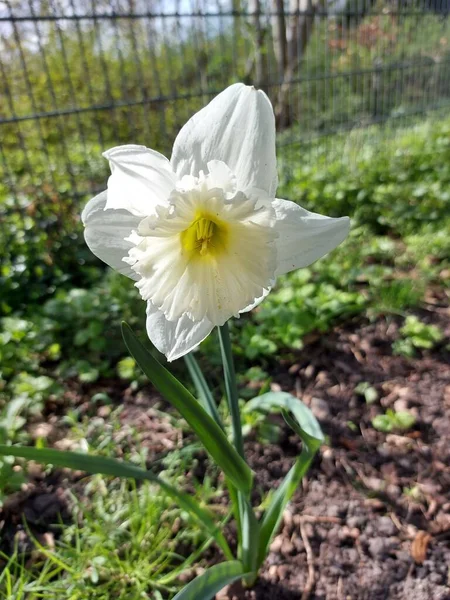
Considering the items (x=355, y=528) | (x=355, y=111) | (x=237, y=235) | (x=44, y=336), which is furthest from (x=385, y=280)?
(x=355, y=111)

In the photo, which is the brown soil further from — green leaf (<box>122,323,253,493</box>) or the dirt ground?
green leaf (<box>122,323,253,493</box>)

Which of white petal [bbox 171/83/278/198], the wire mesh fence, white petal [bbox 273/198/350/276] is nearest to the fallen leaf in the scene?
white petal [bbox 273/198/350/276]

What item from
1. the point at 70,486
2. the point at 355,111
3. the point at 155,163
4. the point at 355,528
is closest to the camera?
the point at 155,163

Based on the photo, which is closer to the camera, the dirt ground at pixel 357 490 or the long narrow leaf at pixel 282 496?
the long narrow leaf at pixel 282 496

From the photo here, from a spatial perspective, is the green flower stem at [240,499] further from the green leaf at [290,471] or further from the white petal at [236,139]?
the white petal at [236,139]

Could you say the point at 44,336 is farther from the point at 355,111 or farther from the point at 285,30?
the point at 355,111

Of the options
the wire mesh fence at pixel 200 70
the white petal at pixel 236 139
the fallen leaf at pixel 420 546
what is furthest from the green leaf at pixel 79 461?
the wire mesh fence at pixel 200 70
